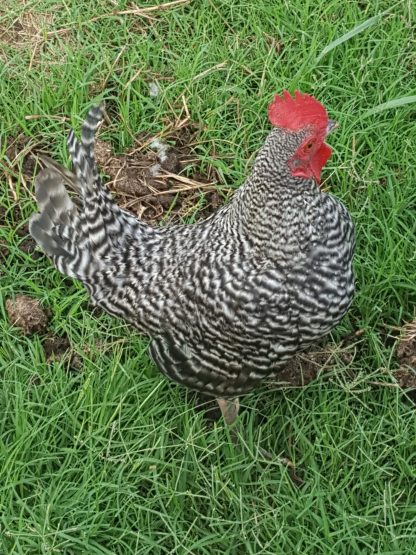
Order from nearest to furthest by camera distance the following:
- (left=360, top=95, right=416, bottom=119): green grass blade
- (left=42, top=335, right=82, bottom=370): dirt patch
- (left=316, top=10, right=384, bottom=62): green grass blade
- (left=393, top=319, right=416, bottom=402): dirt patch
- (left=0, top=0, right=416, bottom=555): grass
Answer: (left=0, top=0, right=416, bottom=555): grass
(left=393, top=319, right=416, bottom=402): dirt patch
(left=42, top=335, right=82, bottom=370): dirt patch
(left=360, top=95, right=416, bottom=119): green grass blade
(left=316, top=10, right=384, bottom=62): green grass blade

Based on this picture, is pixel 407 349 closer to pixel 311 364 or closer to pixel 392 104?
pixel 311 364

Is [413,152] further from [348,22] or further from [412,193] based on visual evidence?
[348,22]

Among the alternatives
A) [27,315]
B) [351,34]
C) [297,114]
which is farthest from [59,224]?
[351,34]

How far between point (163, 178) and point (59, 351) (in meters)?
0.94

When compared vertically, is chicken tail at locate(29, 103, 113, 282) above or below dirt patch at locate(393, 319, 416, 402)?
above

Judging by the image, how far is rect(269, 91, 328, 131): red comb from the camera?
92.6 inches

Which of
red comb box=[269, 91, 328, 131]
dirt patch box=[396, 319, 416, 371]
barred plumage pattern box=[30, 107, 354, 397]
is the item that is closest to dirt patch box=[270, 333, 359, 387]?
dirt patch box=[396, 319, 416, 371]

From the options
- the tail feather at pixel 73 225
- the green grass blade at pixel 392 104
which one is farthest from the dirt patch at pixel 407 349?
the tail feather at pixel 73 225

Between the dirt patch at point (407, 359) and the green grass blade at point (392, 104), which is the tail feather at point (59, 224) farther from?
the green grass blade at point (392, 104)

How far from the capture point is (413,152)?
10.7ft

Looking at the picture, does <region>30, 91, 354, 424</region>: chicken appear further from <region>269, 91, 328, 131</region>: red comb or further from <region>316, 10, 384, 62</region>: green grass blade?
<region>316, 10, 384, 62</region>: green grass blade

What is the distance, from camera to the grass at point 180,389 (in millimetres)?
2588

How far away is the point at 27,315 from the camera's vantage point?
120 inches

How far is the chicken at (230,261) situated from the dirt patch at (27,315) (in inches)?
15.8
